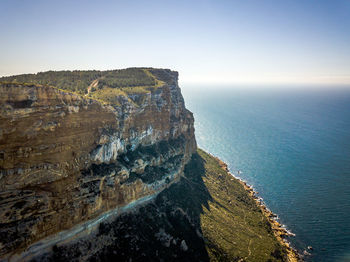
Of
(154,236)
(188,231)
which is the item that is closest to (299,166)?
(188,231)

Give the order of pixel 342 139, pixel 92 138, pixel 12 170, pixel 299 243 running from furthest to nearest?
pixel 342 139 → pixel 299 243 → pixel 92 138 → pixel 12 170

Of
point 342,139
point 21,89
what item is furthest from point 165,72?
point 342,139

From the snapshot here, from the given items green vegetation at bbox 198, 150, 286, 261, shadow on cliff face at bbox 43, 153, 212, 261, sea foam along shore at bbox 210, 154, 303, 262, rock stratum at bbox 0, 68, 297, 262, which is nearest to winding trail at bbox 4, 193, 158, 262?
rock stratum at bbox 0, 68, 297, 262

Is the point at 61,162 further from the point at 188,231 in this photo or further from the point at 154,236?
the point at 188,231

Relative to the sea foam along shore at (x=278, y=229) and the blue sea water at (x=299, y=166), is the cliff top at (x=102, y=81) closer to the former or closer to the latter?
the sea foam along shore at (x=278, y=229)

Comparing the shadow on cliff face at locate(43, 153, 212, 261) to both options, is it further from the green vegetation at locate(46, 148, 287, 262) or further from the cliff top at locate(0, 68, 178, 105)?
the cliff top at locate(0, 68, 178, 105)

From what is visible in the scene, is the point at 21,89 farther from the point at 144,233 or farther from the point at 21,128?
the point at 144,233

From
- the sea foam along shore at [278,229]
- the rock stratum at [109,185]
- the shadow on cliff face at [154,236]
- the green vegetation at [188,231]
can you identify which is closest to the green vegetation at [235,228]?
the green vegetation at [188,231]
